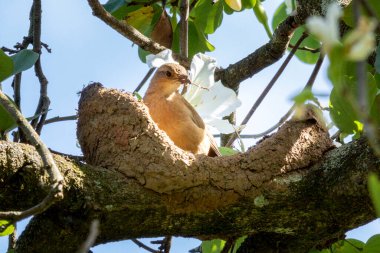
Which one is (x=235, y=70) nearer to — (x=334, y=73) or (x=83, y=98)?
(x=83, y=98)

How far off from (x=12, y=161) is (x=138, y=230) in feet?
2.37

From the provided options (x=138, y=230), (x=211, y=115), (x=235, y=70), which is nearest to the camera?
(x=138, y=230)

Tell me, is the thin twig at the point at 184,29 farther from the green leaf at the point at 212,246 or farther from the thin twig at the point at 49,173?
the thin twig at the point at 49,173

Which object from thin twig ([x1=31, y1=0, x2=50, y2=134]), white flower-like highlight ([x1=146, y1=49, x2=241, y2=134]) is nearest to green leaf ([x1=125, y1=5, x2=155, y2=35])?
white flower-like highlight ([x1=146, y1=49, x2=241, y2=134])

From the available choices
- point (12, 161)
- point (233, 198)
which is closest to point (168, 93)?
point (233, 198)

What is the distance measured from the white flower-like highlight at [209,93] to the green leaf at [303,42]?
982 millimetres

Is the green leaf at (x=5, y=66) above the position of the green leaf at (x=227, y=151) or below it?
below

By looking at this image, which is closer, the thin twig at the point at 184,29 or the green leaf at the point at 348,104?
the green leaf at the point at 348,104

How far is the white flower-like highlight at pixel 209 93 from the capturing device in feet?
13.6

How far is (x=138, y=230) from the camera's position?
9.32ft

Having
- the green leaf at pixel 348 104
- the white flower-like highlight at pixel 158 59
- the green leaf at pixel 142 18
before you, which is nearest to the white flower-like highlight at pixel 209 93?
the white flower-like highlight at pixel 158 59

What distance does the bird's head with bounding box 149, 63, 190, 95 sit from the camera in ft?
15.6

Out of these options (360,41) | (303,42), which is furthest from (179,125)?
(360,41)

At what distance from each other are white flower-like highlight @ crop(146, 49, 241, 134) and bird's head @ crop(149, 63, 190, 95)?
1.38 feet
